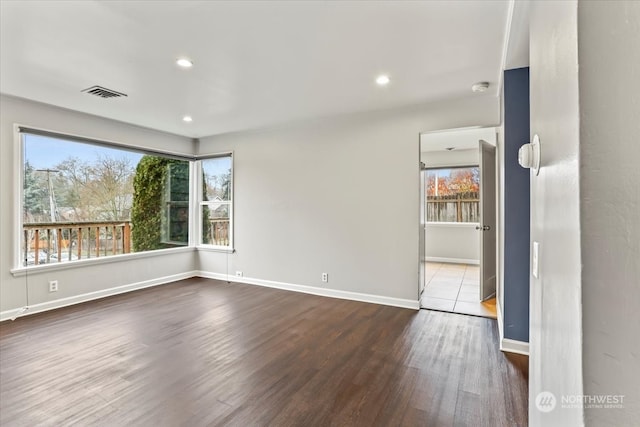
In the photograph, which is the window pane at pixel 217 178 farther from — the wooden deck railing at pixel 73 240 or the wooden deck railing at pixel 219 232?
the wooden deck railing at pixel 73 240

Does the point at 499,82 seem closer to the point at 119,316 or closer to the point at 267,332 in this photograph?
the point at 267,332

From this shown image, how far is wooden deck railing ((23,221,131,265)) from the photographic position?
3924mm

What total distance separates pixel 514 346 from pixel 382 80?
8.98 feet

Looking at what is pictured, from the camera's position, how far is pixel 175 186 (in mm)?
5691

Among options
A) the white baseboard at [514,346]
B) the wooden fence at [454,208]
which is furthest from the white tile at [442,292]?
the wooden fence at [454,208]

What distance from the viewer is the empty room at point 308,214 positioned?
588 mm

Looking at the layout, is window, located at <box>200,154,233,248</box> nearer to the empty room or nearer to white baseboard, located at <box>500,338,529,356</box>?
the empty room

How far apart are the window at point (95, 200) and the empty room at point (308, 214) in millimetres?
30

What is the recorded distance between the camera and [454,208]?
7246mm

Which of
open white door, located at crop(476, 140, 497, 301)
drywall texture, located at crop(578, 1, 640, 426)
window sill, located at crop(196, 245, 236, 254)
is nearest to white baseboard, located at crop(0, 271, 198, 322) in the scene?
window sill, located at crop(196, 245, 236, 254)

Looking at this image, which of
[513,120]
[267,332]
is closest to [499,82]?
[513,120]

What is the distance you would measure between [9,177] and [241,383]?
369cm

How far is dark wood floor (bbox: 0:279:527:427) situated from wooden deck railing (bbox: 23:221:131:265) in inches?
30.8

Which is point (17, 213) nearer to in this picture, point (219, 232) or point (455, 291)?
point (219, 232)
